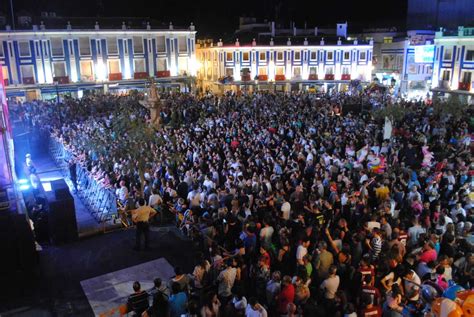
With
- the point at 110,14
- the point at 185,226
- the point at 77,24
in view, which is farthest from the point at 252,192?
the point at 110,14

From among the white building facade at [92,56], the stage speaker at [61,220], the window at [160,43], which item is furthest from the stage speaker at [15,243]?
the window at [160,43]

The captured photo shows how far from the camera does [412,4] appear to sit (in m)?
58.0

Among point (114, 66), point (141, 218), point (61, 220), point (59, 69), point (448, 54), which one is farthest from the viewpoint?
point (114, 66)

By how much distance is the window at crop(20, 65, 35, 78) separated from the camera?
43.0 meters

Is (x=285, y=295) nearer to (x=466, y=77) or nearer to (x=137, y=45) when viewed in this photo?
(x=466, y=77)

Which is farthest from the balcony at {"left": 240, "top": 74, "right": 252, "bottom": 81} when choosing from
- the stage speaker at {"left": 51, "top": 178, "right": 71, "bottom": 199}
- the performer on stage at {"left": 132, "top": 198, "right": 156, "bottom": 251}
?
the performer on stage at {"left": 132, "top": 198, "right": 156, "bottom": 251}

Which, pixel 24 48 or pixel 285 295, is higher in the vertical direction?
pixel 24 48

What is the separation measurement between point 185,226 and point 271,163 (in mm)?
4349

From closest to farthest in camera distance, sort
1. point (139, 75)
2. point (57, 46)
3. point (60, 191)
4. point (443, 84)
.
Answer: point (60, 191) < point (443, 84) < point (57, 46) < point (139, 75)

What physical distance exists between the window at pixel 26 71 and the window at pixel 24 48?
3.82ft

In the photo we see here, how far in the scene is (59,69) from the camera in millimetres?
45344

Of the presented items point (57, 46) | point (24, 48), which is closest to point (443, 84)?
point (57, 46)

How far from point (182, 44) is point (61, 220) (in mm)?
44531

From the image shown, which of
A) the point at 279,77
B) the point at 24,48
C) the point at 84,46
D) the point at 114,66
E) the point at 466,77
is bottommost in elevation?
the point at 279,77
